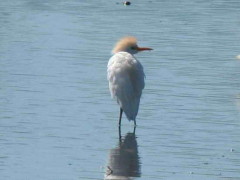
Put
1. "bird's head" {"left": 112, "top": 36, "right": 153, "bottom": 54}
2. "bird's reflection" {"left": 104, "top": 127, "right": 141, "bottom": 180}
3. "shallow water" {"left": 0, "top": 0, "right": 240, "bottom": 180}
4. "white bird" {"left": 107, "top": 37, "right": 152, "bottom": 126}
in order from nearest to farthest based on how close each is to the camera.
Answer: "bird's reflection" {"left": 104, "top": 127, "right": 141, "bottom": 180} < "shallow water" {"left": 0, "top": 0, "right": 240, "bottom": 180} < "white bird" {"left": 107, "top": 37, "right": 152, "bottom": 126} < "bird's head" {"left": 112, "top": 36, "right": 153, "bottom": 54}

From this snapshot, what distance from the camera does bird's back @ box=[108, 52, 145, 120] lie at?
1432 cm

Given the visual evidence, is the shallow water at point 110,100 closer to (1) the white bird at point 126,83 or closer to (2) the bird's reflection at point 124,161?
(2) the bird's reflection at point 124,161

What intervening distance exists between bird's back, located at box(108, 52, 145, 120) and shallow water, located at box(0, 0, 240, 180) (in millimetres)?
322

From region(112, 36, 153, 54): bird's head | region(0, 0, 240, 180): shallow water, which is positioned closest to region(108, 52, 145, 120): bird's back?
region(0, 0, 240, 180): shallow water

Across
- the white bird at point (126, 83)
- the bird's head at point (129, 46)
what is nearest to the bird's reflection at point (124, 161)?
the white bird at point (126, 83)

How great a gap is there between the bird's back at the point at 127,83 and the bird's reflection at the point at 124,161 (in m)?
0.73

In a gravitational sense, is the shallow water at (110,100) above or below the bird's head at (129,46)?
below

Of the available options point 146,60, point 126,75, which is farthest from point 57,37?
point 126,75

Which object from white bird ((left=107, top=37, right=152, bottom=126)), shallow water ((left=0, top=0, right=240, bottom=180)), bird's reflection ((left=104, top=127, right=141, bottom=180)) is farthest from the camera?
white bird ((left=107, top=37, right=152, bottom=126))

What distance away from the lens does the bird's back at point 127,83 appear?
14320mm

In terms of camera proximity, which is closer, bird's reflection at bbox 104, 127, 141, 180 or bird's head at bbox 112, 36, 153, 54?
bird's reflection at bbox 104, 127, 141, 180

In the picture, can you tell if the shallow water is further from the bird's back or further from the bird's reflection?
the bird's back

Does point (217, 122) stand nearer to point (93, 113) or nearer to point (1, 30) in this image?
point (93, 113)

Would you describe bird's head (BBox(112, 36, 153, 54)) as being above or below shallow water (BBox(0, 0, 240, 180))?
above
